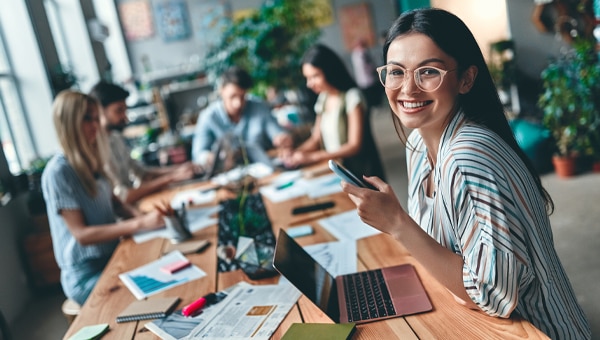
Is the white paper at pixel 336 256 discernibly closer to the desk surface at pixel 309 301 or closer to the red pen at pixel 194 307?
the desk surface at pixel 309 301

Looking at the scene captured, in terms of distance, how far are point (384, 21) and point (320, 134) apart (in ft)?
30.0

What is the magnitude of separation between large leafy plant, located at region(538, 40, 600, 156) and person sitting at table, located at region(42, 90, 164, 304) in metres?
3.64

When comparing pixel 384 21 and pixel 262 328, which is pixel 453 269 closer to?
pixel 262 328

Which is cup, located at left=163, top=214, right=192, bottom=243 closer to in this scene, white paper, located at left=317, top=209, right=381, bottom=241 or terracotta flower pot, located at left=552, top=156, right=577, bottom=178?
white paper, located at left=317, top=209, right=381, bottom=241

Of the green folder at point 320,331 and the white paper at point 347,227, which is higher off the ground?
the green folder at point 320,331

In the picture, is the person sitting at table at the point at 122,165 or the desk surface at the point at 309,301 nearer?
the desk surface at the point at 309,301

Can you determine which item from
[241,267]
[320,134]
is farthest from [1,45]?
[241,267]

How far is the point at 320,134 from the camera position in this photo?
11.4ft

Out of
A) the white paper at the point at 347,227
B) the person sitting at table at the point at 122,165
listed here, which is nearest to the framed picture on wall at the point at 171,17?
the person sitting at table at the point at 122,165

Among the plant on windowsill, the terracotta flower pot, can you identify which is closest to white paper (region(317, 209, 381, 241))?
the plant on windowsill

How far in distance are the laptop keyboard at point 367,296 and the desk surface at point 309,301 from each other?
0.12 feet

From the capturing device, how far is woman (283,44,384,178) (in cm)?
292

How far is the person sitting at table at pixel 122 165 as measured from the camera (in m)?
3.05

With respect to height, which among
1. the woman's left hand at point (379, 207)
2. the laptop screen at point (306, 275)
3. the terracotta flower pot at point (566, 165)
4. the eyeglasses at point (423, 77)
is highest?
the eyeglasses at point (423, 77)
